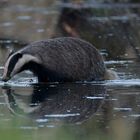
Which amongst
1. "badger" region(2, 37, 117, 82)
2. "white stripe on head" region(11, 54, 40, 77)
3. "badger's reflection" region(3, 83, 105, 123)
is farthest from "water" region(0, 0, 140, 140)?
"white stripe on head" region(11, 54, 40, 77)

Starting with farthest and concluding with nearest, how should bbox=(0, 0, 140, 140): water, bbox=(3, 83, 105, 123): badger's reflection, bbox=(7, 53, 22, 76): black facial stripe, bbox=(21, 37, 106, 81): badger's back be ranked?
bbox=(21, 37, 106, 81): badger's back, bbox=(7, 53, 22, 76): black facial stripe, bbox=(3, 83, 105, 123): badger's reflection, bbox=(0, 0, 140, 140): water

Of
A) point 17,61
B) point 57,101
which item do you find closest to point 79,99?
point 57,101

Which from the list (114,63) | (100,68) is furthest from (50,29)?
(100,68)

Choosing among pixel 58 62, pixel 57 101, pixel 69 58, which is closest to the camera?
pixel 57 101

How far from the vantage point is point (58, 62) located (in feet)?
43.2

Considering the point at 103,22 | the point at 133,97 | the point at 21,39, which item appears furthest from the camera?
the point at 103,22

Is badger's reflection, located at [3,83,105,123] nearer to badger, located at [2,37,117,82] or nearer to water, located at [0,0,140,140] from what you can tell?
water, located at [0,0,140,140]

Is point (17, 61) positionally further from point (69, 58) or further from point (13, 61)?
point (69, 58)

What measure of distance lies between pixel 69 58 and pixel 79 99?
152 cm

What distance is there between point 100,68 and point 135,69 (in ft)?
3.42

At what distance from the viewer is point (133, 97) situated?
38.9 ft

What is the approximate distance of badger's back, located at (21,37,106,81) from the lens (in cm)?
1309

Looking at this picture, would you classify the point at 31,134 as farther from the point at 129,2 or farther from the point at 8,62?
the point at 129,2

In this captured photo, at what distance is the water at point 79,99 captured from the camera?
962 centimetres
